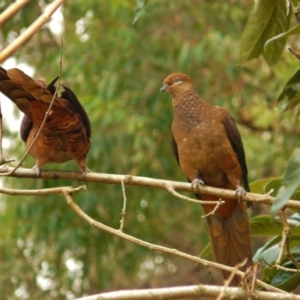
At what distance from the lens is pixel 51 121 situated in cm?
394

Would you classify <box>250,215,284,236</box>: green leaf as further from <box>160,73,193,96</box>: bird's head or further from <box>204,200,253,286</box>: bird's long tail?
<box>160,73,193,96</box>: bird's head

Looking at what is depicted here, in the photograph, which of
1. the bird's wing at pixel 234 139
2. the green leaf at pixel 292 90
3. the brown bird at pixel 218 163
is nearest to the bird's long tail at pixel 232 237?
the brown bird at pixel 218 163

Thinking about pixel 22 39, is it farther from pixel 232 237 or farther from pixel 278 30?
pixel 232 237

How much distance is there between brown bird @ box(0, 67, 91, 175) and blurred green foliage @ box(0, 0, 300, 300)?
3.04 meters

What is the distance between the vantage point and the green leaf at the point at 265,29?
332 centimetres

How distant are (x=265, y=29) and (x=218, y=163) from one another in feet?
3.58

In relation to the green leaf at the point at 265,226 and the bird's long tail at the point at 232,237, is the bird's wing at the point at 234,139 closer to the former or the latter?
the bird's long tail at the point at 232,237

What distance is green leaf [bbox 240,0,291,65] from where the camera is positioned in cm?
332

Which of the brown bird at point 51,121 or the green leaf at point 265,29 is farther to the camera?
the brown bird at point 51,121

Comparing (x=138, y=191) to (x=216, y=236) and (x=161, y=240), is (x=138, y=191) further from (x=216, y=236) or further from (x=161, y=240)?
(x=216, y=236)

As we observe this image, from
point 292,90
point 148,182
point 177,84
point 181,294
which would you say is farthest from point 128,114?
point 181,294

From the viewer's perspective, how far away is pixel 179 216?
962cm

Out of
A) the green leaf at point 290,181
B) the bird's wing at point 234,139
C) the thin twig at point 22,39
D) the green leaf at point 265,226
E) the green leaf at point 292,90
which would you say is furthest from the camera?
the bird's wing at point 234,139

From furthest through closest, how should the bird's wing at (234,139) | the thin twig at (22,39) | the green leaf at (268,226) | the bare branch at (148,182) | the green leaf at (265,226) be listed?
the bird's wing at (234,139)
the green leaf at (265,226)
the green leaf at (268,226)
the bare branch at (148,182)
the thin twig at (22,39)
